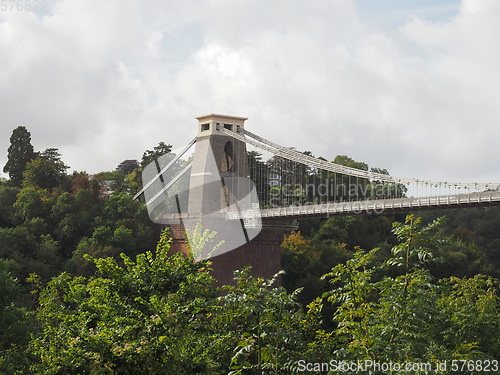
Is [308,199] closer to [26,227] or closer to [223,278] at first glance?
[223,278]

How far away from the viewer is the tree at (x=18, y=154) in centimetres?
3744

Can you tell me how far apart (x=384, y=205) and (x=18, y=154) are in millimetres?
21443

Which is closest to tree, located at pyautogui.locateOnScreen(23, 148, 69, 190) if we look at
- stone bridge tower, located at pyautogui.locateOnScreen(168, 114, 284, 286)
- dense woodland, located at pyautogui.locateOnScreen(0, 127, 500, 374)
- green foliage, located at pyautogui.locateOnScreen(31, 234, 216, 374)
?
stone bridge tower, located at pyautogui.locateOnScreen(168, 114, 284, 286)

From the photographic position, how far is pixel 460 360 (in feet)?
20.8

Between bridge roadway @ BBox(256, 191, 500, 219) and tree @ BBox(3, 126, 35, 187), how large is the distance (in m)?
14.5

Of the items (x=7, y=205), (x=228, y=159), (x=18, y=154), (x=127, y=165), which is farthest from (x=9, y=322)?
(x=127, y=165)

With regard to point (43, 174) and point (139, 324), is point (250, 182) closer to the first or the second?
point (43, 174)

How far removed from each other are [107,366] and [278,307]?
1949 mm

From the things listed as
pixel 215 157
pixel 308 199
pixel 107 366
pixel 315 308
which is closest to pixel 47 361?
pixel 107 366

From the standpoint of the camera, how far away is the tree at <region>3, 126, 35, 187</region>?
37.4 m

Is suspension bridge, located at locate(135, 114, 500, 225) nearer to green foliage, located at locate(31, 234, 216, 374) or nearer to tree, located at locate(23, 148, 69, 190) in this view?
tree, located at locate(23, 148, 69, 190)

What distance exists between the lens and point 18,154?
37.6m

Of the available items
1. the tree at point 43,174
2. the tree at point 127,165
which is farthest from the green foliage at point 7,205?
the tree at point 127,165

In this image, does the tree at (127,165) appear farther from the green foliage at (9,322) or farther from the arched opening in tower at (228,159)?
the green foliage at (9,322)
